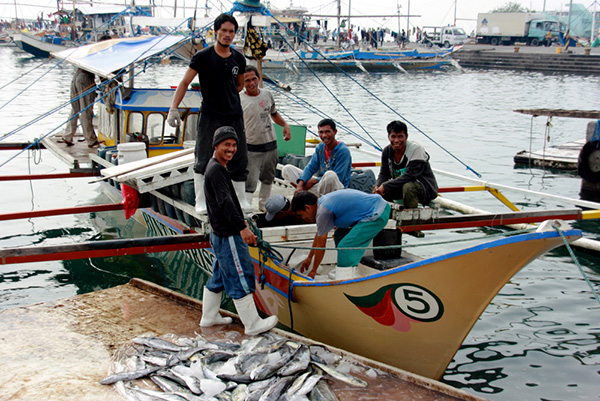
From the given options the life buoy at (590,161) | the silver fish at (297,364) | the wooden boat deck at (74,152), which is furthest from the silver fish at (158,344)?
the life buoy at (590,161)

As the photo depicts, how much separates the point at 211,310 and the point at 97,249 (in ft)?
5.34

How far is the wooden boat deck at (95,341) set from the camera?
4.86 m

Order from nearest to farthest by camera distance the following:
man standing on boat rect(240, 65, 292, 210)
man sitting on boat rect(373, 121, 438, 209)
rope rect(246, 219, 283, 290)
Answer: rope rect(246, 219, 283, 290) < man sitting on boat rect(373, 121, 438, 209) < man standing on boat rect(240, 65, 292, 210)

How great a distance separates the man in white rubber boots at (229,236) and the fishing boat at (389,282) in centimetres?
67

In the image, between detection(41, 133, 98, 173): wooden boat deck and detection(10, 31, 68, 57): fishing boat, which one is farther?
detection(10, 31, 68, 57): fishing boat

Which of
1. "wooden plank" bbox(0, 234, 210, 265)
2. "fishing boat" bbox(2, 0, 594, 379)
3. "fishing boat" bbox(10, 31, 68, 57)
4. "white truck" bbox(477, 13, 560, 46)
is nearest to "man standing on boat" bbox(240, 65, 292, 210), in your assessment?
"fishing boat" bbox(2, 0, 594, 379)

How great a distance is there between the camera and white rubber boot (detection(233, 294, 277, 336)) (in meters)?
5.71

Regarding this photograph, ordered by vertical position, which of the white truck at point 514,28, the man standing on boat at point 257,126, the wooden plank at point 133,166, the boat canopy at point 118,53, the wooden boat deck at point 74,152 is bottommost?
the wooden boat deck at point 74,152

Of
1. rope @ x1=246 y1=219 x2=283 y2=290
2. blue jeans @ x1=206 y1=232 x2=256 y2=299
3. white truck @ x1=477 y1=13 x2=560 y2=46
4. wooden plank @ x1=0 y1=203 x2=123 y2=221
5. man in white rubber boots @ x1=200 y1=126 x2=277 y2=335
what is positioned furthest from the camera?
white truck @ x1=477 y1=13 x2=560 y2=46

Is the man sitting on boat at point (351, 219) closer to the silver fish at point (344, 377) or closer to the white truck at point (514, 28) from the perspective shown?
the silver fish at point (344, 377)

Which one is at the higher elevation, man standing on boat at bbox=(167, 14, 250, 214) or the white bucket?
man standing on boat at bbox=(167, 14, 250, 214)

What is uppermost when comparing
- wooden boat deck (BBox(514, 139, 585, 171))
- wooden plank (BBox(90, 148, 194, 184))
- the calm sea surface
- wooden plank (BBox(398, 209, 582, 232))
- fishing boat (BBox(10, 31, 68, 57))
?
fishing boat (BBox(10, 31, 68, 57))

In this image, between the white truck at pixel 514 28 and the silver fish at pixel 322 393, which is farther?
the white truck at pixel 514 28

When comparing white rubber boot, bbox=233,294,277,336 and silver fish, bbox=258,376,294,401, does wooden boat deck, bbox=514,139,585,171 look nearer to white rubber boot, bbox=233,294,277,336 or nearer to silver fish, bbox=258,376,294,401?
white rubber boot, bbox=233,294,277,336
